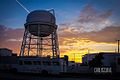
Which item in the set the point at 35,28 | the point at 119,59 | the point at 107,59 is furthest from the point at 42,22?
the point at 107,59

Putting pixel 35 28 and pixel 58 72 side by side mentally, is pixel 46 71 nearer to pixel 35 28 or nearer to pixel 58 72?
pixel 58 72

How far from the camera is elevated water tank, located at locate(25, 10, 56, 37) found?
57438mm

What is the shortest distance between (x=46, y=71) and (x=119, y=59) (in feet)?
84.9

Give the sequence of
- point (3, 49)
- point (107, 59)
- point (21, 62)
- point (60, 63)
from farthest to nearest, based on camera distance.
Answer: point (3, 49), point (107, 59), point (21, 62), point (60, 63)

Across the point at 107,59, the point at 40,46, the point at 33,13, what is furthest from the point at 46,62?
the point at 107,59

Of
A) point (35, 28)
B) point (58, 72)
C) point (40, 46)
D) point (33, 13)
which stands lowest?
point (58, 72)

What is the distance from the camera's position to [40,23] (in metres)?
57.1

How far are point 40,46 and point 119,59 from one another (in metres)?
20.2

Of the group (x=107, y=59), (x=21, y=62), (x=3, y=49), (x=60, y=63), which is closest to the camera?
(x=60, y=63)

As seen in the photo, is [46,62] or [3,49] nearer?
[46,62]

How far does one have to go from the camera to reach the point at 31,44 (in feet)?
191

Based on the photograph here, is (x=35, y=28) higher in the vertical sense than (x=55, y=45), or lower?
higher

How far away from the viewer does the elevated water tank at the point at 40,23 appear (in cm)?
5744

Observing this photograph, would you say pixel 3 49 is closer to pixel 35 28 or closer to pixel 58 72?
pixel 35 28
